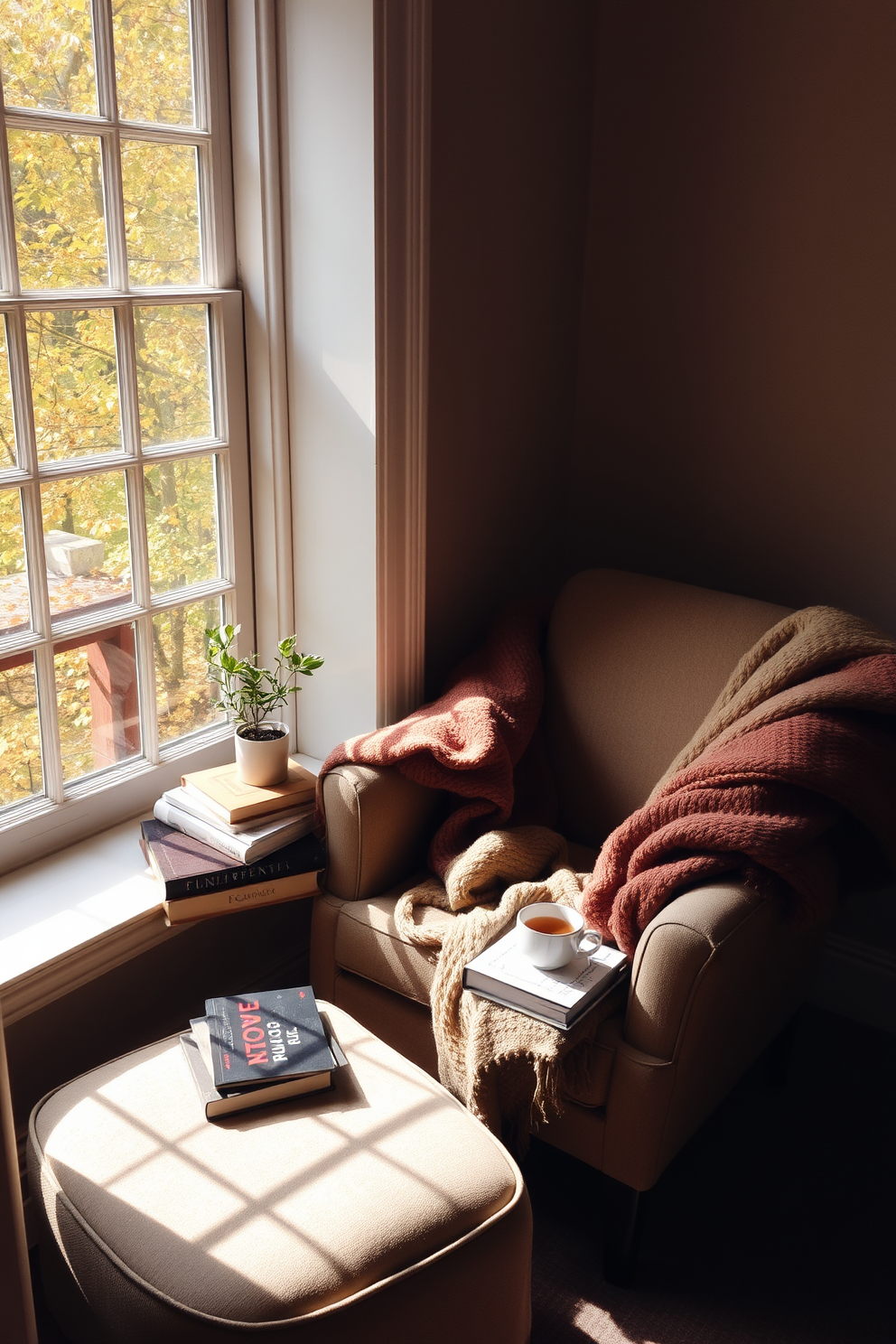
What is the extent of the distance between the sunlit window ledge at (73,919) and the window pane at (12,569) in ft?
1.36

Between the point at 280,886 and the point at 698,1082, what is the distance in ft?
2.38

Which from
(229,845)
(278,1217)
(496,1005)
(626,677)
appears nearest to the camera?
(278,1217)

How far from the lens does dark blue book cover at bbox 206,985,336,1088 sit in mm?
1458

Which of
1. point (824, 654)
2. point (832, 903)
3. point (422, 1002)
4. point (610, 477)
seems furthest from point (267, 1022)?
point (610, 477)

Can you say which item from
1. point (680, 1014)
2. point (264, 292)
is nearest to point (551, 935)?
point (680, 1014)

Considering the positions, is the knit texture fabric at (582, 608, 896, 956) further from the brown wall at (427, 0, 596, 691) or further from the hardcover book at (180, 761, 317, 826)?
the brown wall at (427, 0, 596, 691)

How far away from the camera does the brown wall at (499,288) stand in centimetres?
198

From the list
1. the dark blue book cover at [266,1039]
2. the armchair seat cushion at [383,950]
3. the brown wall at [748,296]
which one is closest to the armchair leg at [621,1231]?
the armchair seat cushion at [383,950]

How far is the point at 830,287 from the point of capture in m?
2.15

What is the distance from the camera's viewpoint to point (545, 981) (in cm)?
156

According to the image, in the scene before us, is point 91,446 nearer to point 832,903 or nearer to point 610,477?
point 610,477

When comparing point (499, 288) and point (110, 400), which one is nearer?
point (110, 400)

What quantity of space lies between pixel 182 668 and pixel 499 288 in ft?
3.14

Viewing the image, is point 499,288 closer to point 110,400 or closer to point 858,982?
point 110,400
